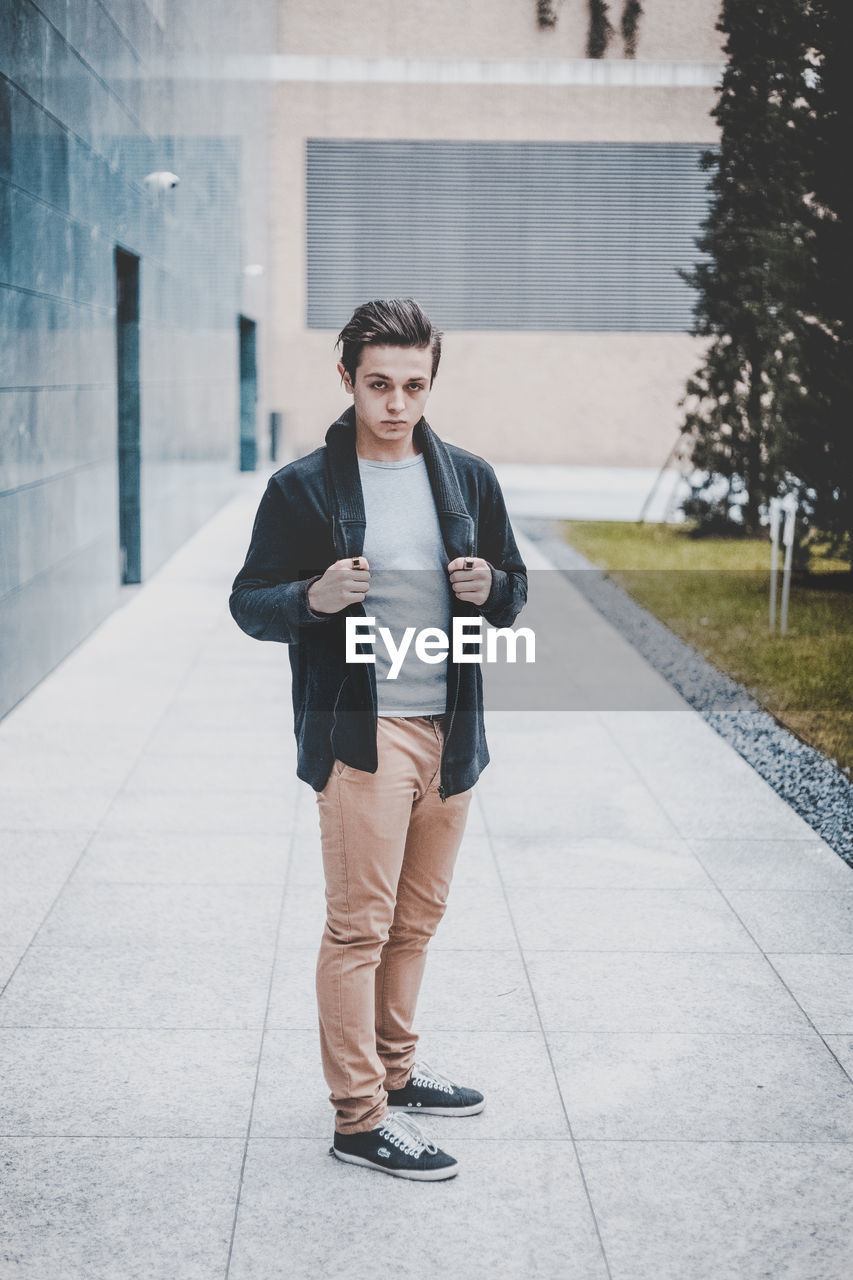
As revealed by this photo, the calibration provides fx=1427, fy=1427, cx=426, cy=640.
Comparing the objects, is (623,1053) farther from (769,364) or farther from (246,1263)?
(769,364)

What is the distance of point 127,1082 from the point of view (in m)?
3.59

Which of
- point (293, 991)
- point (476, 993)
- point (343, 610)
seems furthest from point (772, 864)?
point (343, 610)

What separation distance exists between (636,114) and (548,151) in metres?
1.92

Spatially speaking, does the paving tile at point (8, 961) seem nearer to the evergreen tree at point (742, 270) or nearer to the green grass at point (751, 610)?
the green grass at point (751, 610)

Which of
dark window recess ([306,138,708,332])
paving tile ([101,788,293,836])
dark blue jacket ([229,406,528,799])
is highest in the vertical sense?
dark window recess ([306,138,708,332])

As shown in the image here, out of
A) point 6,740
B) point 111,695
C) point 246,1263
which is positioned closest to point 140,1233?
point 246,1263

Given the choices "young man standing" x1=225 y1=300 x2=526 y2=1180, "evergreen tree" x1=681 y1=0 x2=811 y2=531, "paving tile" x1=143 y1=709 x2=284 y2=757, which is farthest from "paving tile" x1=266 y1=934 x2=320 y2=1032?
"evergreen tree" x1=681 y1=0 x2=811 y2=531

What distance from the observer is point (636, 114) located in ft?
95.7

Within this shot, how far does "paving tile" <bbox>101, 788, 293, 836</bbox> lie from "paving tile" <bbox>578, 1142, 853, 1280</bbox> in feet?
9.00

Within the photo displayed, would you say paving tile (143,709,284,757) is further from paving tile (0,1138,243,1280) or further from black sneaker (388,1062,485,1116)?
paving tile (0,1138,243,1280)

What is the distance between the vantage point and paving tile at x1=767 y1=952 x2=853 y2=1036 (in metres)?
4.04

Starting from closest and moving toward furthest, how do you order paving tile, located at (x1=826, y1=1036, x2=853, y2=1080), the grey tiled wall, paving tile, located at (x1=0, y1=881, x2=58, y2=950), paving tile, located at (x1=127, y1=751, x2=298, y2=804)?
paving tile, located at (x1=826, y1=1036, x2=853, y2=1080) < paving tile, located at (x1=0, y1=881, x2=58, y2=950) < paving tile, located at (x1=127, y1=751, x2=298, y2=804) < the grey tiled wall

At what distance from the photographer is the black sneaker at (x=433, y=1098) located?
→ 342cm

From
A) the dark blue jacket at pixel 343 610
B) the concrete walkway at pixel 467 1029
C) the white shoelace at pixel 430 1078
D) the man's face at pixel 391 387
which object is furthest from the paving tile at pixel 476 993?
the man's face at pixel 391 387
